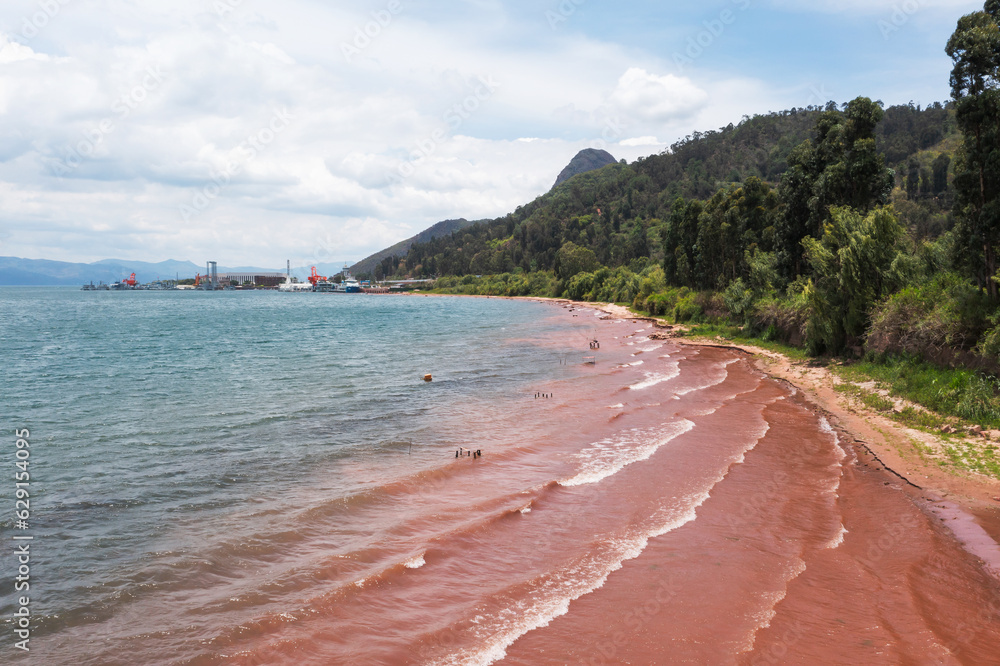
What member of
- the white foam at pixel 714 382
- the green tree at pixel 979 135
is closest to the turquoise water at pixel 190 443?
the white foam at pixel 714 382

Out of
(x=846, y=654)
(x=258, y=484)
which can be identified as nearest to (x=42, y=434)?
(x=258, y=484)

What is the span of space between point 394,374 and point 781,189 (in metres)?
29.6

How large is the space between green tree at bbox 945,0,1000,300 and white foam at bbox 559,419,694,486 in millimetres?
11604

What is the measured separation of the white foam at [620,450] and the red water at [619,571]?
112 mm

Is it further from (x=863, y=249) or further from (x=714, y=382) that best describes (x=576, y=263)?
(x=863, y=249)

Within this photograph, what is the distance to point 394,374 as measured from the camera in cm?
3425

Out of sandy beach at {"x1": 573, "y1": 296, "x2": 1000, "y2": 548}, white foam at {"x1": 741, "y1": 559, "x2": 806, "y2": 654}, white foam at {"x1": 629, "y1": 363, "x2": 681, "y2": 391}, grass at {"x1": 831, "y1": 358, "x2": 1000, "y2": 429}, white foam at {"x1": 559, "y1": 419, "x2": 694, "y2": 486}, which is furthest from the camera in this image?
white foam at {"x1": 629, "y1": 363, "x2": 681, "y2": 391}

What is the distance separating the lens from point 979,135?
64.6 ft

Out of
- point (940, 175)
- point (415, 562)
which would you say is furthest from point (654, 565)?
point (940, 175)

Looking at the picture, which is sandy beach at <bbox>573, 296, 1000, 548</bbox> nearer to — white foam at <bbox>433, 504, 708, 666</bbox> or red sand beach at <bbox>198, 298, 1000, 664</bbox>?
red sand beach at <bbox>198, 298, 1000, 664</bbox>

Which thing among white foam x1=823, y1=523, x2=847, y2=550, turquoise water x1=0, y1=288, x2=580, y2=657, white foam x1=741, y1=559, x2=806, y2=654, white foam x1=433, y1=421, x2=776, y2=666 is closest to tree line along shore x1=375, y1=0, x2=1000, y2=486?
white foam x1=823, y1=523, x2=847, y2=550

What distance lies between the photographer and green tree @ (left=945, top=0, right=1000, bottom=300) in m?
19.2

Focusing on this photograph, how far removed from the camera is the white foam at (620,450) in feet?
52.4

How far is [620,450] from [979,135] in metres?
16.5
